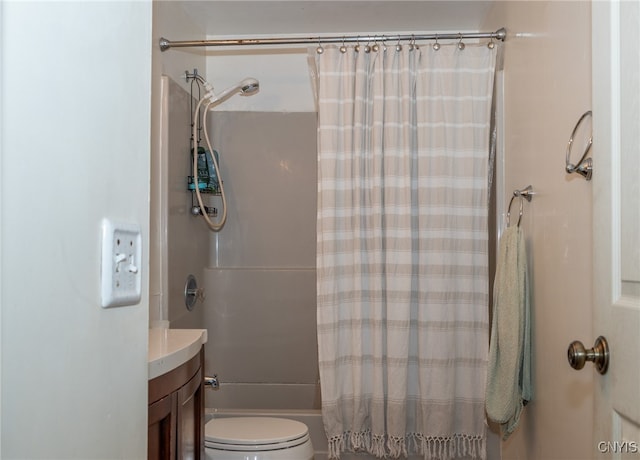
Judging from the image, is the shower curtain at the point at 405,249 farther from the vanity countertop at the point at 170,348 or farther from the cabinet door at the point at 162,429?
the cabinet door at the point at 162,429

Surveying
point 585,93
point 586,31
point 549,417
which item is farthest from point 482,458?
point 586,31

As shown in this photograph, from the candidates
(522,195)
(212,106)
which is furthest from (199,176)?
(522,195)

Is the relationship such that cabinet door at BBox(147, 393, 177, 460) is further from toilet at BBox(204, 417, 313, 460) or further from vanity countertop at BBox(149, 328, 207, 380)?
toilet at BBox(204, 417, 313, 460)

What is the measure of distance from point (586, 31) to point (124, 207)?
128cm

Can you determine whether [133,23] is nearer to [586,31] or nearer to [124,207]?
[124,207]

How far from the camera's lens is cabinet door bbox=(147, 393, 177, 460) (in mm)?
1062

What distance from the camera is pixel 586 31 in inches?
56.9

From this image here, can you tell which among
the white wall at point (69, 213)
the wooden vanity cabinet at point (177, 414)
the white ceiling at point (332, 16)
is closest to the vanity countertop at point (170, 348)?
the wooden vanity cabinet at point (177, 414)

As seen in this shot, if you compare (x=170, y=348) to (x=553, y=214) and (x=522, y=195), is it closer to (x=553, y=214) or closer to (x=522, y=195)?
(x=553, y=214)

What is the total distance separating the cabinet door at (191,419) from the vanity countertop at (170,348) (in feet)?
0.26

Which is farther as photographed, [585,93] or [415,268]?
[415,268]

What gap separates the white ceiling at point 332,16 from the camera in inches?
105

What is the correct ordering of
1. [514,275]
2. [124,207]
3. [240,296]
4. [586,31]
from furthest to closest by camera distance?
[240,296] → [514,275] → [586,31] → [124,207]

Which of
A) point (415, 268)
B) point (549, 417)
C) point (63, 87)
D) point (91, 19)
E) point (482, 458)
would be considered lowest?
point (482, 458)
